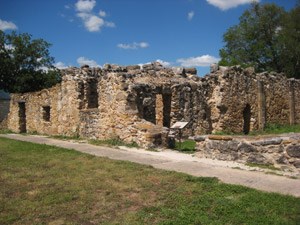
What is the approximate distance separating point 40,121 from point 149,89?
25.8 ft

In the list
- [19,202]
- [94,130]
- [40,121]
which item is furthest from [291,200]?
[40,121]

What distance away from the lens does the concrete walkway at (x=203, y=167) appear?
20.3ft

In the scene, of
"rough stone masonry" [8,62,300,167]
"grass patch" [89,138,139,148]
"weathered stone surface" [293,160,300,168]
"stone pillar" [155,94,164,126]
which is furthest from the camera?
"stone pillar" [155,94,164,126]

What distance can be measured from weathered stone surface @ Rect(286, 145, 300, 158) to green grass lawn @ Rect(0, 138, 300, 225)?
1962mm

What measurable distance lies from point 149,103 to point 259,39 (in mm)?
32084

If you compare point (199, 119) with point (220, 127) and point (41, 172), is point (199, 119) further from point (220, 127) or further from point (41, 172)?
point (41, 172)

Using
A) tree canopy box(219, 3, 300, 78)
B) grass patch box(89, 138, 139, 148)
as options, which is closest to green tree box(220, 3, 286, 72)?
tree canopy box(219, 3, 300, 78)

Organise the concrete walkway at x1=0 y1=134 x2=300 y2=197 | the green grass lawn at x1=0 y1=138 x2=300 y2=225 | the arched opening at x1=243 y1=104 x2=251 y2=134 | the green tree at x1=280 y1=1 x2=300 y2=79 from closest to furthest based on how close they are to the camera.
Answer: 1. the green grass lawn at x1=0 y1=138 x2=300 y2=225
2. the concrete walkway at x1=0 y1=134 x2=300 y2=197
3. the arched opening at x1=243 y1=104 x2=251 y2=134
4. the green tree at x1=280 y1=1 x2=300 y2=79

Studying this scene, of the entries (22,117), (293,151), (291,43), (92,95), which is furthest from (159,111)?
(291,43)

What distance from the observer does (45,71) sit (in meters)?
34.0

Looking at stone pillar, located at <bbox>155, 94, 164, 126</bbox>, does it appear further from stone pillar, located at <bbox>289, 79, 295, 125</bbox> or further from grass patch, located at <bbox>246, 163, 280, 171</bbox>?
stone pillar, located at <bbox>289, 79, 295, 125</bbox>

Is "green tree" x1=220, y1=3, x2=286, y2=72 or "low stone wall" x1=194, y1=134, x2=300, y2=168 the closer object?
"low stone wall" x1=194, y1=134, x2=300, y2=168

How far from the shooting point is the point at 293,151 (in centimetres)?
726

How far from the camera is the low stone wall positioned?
7.32m
